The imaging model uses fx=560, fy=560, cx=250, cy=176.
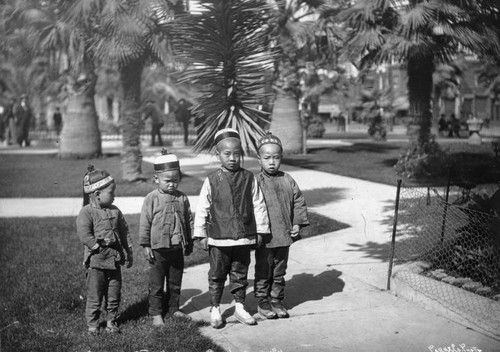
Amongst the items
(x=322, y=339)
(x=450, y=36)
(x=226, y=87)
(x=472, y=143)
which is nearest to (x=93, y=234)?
(x=322, y=339)

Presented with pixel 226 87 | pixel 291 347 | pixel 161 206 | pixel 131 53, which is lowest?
pixel 291 347

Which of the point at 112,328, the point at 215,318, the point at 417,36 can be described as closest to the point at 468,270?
the point at 215,318

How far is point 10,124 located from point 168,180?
24.2 metres

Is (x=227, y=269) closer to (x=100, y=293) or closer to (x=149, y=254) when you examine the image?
(x=149, y=254)

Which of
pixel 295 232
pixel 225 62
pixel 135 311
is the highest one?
pixel 225 62

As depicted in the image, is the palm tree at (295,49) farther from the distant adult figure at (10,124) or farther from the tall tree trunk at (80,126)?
the distant adult figure at (10,124)

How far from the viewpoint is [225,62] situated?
5.72 metres

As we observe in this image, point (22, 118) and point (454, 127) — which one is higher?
point (22, 118)

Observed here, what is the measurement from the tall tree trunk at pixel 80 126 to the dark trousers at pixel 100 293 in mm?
14438

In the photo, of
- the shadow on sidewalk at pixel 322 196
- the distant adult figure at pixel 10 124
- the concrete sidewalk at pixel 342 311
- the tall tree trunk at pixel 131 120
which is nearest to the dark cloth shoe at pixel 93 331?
the concrete sidewalk at pixel 342 311

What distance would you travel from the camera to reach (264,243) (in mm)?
4512

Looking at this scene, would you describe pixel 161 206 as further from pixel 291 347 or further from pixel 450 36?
pixel 450 36

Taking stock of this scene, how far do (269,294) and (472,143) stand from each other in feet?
72.8

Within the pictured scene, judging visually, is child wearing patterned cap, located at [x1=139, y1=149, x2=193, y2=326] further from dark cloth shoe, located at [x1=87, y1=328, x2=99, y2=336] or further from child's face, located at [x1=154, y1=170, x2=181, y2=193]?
dark cloth shoe, located at [x1=87, y1=328, x2=99, y2=336]
